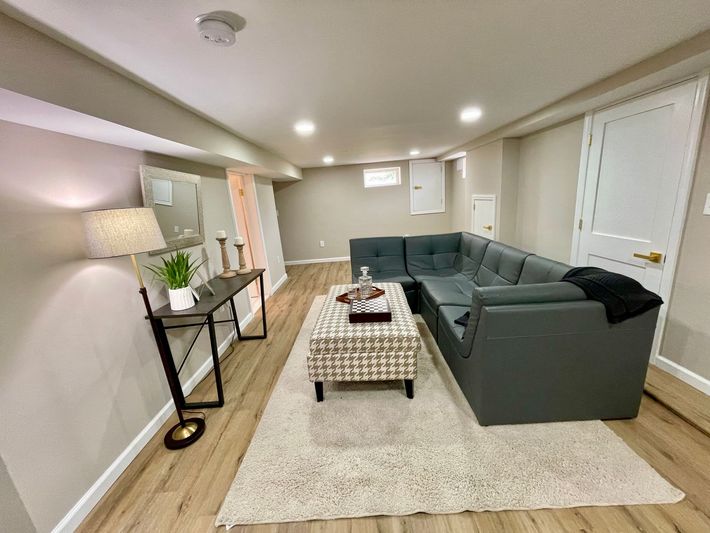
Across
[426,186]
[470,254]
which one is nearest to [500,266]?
[470,254]

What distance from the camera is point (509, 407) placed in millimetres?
1656

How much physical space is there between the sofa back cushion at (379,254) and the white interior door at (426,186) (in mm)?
2978

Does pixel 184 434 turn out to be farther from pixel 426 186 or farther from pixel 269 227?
pixel 426 186

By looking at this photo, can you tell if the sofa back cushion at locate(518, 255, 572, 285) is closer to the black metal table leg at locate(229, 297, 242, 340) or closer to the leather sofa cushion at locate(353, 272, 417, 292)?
the leather sofa cushion at locate(353, 272, 417, 292)

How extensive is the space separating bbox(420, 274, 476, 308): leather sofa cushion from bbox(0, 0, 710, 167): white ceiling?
1.61 meters

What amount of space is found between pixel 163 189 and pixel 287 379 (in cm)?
174

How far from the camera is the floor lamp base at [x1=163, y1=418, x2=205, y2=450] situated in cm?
174

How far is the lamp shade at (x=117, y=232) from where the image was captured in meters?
1.33

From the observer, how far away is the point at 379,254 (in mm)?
3625

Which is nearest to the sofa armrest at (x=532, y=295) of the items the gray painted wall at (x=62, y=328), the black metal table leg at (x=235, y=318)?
the gray painted wall at (x=62, y=328)

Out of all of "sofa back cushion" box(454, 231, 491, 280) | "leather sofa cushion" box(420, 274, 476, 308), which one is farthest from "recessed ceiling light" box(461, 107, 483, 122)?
"leather sofa cushion" box(420, 274, 476, 308)

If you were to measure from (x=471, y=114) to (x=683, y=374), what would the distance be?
2.54 m

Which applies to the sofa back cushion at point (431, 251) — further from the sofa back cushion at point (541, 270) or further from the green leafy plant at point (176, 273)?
the green leafy plant at point (176, 273)

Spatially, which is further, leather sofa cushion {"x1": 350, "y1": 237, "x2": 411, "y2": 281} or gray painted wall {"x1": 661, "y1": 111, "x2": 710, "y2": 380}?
leather sofa cushion {"x1": 350, "y1": 237, "x2": 411, "y2": 281}
